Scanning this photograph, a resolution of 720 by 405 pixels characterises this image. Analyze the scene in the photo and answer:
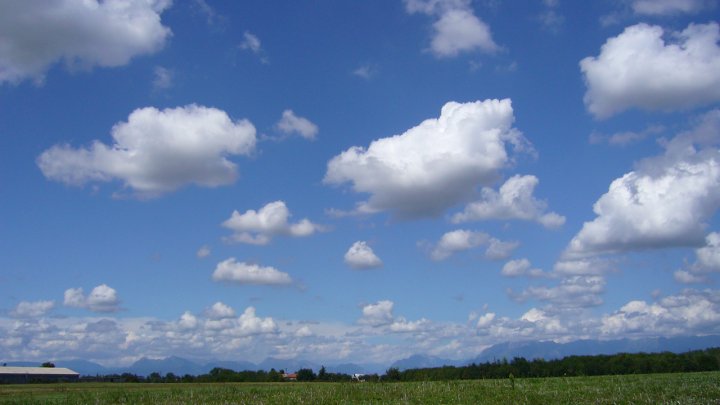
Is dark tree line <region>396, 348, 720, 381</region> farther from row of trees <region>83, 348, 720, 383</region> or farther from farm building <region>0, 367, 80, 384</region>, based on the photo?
farm building <region>0, 367, 80, 384</region>

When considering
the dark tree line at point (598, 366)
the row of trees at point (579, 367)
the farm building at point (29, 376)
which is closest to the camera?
the row of trees at point (579, 367)

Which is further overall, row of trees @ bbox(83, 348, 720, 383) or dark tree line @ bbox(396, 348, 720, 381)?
dark tree line @ bbox(396, 348, 720, 381)

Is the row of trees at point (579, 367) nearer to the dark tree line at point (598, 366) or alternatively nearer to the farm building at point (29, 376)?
the dark tree line at point (598, 366)

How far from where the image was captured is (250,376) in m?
160

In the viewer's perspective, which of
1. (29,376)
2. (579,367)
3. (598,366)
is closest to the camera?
(579,367)

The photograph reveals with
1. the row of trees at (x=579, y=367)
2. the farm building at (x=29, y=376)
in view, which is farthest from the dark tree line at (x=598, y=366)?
the farm building at (x=29, y=376)

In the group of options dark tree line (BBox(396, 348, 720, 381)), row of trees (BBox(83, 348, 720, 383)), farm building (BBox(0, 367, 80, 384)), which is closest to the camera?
row of trees (BBox(83, 348, 720, 383))

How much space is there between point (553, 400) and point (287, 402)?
1488 centimetres

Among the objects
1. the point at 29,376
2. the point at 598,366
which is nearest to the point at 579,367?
the point at 598,366

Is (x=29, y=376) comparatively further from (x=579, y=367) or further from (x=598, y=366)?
(x=598, y=366)

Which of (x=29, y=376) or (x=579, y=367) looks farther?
(x=29, y=376)

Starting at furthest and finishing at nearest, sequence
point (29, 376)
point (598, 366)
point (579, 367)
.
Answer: point (29, 376) < point (598, 366) < point (579, 367)

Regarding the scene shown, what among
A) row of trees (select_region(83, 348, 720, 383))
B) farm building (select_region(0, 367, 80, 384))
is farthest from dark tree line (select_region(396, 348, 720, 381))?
farm building (select_region(0, 367, 80, 384))

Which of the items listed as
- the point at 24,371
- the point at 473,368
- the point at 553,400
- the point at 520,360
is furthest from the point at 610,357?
the point at 24,371
